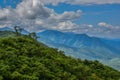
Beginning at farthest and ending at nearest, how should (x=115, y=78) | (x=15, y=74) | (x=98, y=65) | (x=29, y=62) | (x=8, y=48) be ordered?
(x=98, y=65)
(x=115, y=78)
(x=8, y=48)
(x=29, y=62)
(x=15, y=74)

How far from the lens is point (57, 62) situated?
13550 centimetres

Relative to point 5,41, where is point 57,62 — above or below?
below

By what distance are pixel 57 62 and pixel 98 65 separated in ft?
126

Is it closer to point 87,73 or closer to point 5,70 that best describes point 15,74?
point 5,70

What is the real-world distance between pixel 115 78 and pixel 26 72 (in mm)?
58141

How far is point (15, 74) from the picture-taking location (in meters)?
99.7

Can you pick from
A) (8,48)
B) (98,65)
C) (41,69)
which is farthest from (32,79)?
(98,65)

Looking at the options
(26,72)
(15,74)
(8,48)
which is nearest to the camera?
(15,74)

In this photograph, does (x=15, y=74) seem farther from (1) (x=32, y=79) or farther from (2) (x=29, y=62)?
(2) (x=29, y=62)

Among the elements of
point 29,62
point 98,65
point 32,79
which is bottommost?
point 32,79

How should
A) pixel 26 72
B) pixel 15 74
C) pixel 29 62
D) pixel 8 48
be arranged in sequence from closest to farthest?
1. pixel 15 74
2. pixel 26 72
3. pixel 29 62
4. pixel 8 48

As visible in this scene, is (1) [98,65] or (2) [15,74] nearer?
(2) [15,74]

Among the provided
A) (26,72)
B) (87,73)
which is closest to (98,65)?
(87,73)

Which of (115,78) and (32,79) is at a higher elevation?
(115,78)
